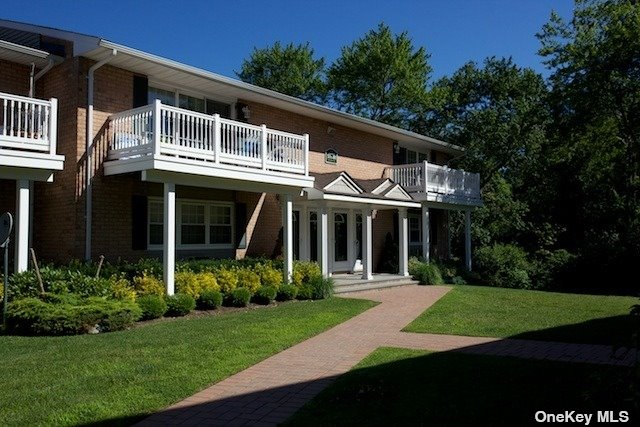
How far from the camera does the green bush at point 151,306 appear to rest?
11.2 meters

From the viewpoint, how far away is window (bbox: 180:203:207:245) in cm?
1520

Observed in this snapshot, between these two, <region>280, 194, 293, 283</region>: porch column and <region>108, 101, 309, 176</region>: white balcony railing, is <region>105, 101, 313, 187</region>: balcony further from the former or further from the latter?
<region>280, 194, 293, 283</region>: porch column

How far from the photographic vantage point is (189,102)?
51.3 ft

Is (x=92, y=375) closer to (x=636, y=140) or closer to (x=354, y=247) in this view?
(x=354, y=247)

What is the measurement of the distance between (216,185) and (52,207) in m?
3.93

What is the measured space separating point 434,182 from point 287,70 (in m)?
23.5

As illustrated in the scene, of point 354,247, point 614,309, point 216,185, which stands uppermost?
point 216,185

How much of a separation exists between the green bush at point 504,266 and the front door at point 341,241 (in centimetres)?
622

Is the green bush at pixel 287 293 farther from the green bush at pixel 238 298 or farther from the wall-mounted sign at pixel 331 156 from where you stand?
Answer: the wall-mounted sign at pixel 331 156

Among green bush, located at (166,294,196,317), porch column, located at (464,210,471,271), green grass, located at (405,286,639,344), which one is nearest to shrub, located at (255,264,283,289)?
green bush, located at (166,294,196,317)

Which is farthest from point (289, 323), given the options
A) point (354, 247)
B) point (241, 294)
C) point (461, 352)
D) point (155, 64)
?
point (354, 247)

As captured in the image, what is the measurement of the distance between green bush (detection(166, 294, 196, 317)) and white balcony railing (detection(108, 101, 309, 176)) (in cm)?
316

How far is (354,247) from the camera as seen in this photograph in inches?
837

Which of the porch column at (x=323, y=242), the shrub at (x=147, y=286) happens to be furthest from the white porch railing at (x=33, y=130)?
the porch column at (x=323, y=242)
